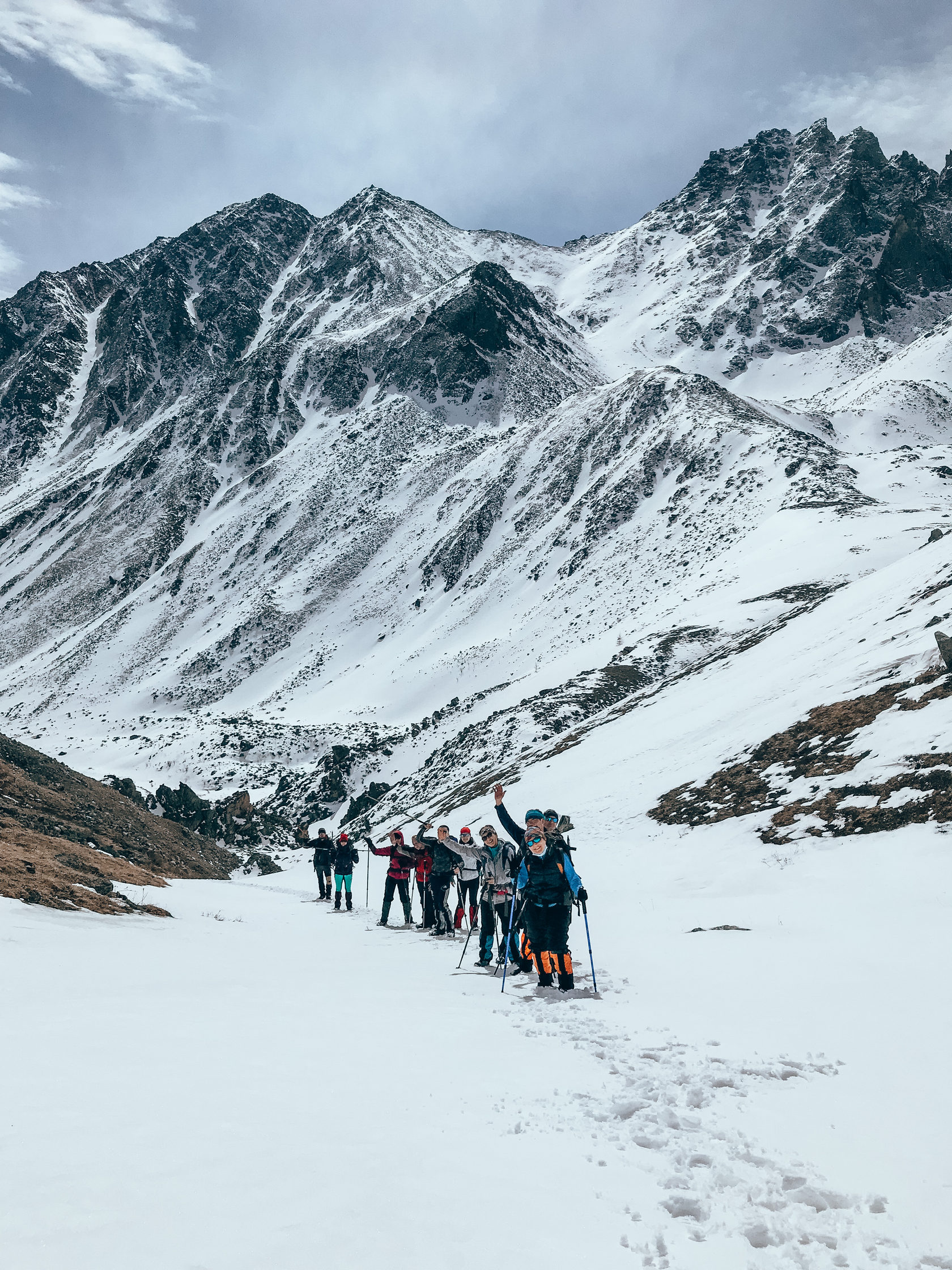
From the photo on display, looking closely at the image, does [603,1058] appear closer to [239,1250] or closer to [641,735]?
[239,1250]

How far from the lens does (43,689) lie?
8094 cm

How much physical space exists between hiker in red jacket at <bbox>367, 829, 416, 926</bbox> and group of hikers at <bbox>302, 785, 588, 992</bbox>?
0.06 feet

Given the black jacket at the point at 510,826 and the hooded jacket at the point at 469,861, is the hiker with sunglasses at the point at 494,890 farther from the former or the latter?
the hooded jacket at the point at 469,861

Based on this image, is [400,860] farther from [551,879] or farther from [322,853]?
[551,879]

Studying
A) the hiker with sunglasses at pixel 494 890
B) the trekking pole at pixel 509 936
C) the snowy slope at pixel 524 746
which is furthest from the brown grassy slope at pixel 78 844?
the trekking pole at pixel 509 936

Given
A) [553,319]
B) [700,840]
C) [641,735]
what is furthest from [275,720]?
[553,319]

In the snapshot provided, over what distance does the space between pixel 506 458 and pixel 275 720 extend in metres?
43.9

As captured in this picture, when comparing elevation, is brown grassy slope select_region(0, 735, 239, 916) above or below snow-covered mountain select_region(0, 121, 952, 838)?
below

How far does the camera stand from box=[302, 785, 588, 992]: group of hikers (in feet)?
28.9

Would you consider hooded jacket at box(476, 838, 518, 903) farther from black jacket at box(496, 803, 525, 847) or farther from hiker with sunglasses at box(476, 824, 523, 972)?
black jacket at box(496, 803, 525, 847)

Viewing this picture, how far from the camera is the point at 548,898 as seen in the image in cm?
880

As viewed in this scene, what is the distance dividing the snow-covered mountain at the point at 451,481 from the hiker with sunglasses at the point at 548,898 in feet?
39.9

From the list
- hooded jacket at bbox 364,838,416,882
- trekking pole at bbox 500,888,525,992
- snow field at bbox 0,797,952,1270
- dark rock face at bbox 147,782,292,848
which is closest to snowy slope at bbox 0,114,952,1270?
snow field at bbox 0,797,952,1270

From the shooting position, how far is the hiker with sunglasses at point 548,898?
8.78 m
